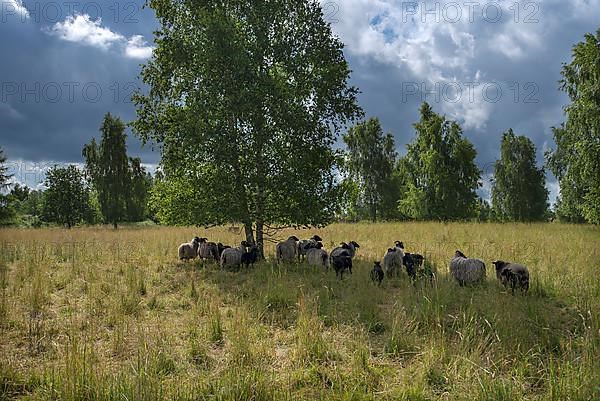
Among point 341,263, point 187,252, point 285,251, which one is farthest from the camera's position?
point 187,252

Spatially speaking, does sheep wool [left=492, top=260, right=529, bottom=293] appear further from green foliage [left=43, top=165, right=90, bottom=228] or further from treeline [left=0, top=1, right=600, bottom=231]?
green foliage [left=43, top=165, right=90, bottom=228]

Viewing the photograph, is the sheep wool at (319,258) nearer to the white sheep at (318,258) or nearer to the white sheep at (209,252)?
the white sheep at (318,258)

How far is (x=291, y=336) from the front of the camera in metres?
7.00

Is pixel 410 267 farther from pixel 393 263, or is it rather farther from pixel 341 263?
pixel 341 263

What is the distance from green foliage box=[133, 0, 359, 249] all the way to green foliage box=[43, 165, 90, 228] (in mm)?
50252

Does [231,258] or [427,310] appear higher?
[231,258]

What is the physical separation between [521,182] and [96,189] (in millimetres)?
57141

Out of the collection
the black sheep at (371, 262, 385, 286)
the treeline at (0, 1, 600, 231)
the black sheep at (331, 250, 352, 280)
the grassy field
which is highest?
the treeline at (0, 1, 600, 231)

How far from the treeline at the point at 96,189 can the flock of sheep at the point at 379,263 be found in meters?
14.5

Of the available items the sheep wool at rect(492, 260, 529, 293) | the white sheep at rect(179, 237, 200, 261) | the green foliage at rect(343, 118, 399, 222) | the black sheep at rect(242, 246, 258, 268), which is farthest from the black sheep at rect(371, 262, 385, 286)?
the green foliage at rect(343, 118, 399, 222)

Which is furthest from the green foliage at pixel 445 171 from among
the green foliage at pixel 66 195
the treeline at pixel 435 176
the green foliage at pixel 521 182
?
the green foliage at pixel 66 195

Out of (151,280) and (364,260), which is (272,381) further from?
(364,260)

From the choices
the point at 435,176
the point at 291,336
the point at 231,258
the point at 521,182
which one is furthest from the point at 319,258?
the point at 521,182

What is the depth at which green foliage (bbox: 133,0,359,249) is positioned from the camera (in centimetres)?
1360
